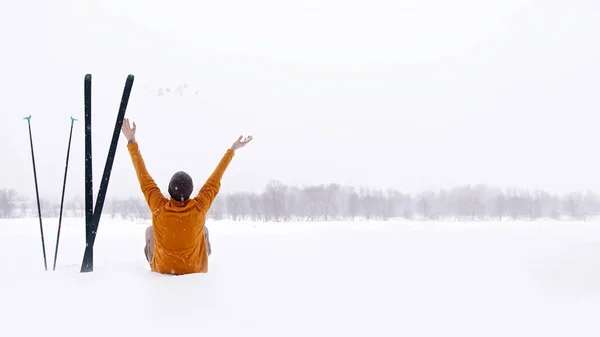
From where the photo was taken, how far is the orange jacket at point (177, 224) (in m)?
2.97

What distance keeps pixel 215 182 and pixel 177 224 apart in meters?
0.46

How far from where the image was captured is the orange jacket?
117 inches

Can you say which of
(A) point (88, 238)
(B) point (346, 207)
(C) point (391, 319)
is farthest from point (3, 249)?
(B) point (346, 207)

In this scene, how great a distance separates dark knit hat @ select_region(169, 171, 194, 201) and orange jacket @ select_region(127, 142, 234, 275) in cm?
5

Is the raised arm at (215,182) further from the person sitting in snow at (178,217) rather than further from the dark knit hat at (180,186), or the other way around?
the dark knit hat at (180,186)

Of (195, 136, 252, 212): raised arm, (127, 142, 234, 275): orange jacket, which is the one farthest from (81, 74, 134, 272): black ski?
(195, 136, 252, 212): raised arm

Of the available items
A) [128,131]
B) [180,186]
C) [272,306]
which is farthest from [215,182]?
[272,306]

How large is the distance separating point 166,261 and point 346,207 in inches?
3090

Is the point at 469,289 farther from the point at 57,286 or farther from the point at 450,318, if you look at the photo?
the point at 57,286

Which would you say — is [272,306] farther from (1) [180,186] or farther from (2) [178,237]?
(1) [180,186]

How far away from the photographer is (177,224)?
2.97 m

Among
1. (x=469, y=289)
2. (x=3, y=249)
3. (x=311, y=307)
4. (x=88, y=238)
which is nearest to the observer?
(x=311, y=307)

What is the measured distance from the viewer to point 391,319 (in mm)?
2381

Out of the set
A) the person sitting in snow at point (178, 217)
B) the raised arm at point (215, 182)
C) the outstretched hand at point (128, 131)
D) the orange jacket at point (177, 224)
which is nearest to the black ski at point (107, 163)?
the outstretched hand at point (128, 131)
